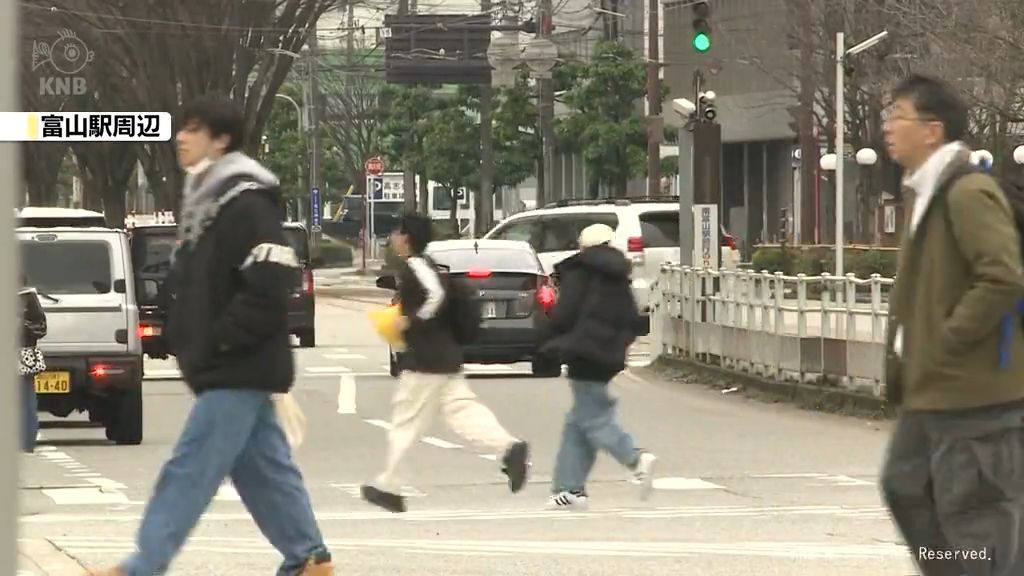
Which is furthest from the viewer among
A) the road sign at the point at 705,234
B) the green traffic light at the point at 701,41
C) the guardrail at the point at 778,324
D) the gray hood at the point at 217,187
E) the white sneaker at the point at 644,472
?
the green traffic light at the point at 701,41

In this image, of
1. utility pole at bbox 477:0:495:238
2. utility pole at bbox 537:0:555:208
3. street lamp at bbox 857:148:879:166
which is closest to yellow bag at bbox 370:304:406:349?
utility pole at bbox 537:0:555:208

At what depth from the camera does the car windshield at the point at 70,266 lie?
17.9 metres

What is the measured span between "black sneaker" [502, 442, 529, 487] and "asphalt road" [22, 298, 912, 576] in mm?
225

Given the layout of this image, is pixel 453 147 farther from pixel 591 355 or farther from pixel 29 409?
pixel 591 355

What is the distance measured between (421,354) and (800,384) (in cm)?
921

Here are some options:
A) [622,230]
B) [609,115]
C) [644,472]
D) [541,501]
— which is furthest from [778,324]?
[609,115]

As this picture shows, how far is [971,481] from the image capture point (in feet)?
21.5

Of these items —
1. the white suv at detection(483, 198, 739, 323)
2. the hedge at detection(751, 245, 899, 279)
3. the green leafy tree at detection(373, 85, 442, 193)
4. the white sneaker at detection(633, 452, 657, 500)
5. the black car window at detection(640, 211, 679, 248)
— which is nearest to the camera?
the white sneaker at detection(633, 452, 657, 500)

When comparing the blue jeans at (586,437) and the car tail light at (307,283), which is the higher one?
the car tail light at (307,283)

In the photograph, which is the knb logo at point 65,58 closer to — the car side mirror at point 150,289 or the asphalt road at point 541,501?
the car side mirror at point 150,289

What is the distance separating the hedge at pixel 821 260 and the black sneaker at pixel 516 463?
90.2ft

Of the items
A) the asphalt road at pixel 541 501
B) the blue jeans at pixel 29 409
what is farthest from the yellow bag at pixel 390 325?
the blue jeans at pixel 29 409

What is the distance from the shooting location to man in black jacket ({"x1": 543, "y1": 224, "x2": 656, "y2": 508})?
484 inches

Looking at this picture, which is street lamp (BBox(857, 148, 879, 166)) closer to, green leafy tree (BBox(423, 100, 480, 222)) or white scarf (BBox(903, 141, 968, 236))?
green leafy tree (BBox(423, 100, 480, 222))
